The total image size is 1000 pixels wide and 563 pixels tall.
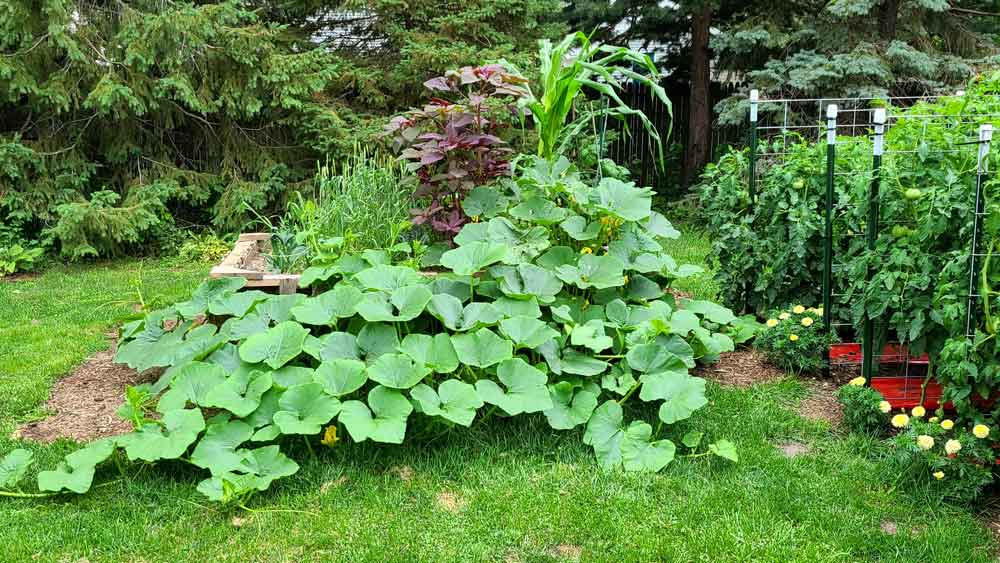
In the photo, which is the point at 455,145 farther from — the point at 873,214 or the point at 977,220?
the point at 977,220

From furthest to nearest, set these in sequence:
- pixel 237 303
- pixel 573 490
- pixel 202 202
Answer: pixel 202 202, pixel 237 303, pixel 573 490

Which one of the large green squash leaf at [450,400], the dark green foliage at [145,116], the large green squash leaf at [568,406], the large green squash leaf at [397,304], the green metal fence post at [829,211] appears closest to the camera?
the large green squash leaf at [450,400]

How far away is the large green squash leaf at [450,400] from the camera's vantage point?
2.64 meters

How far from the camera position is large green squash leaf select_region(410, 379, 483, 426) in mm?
2637

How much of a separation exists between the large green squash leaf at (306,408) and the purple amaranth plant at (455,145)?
133 centimetres

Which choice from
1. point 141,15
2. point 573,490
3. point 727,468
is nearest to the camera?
point 573,490

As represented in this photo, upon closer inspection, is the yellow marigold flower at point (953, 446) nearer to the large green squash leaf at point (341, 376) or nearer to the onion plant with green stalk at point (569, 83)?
the onion plant with green stalk at point (569, 83)

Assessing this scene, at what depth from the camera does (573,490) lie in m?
2.54

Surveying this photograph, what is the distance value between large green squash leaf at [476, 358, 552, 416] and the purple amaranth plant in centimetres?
113

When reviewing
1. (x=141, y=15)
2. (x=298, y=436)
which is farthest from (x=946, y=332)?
(x=141, y=15)

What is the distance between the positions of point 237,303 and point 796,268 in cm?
255

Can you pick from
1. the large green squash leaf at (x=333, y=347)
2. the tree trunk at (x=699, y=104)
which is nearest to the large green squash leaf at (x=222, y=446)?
the large green squash leaf at (x=333, y=347)

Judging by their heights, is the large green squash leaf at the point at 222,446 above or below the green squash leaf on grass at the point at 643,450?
above

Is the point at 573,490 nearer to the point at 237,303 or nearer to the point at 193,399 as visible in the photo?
the point at 193,399
